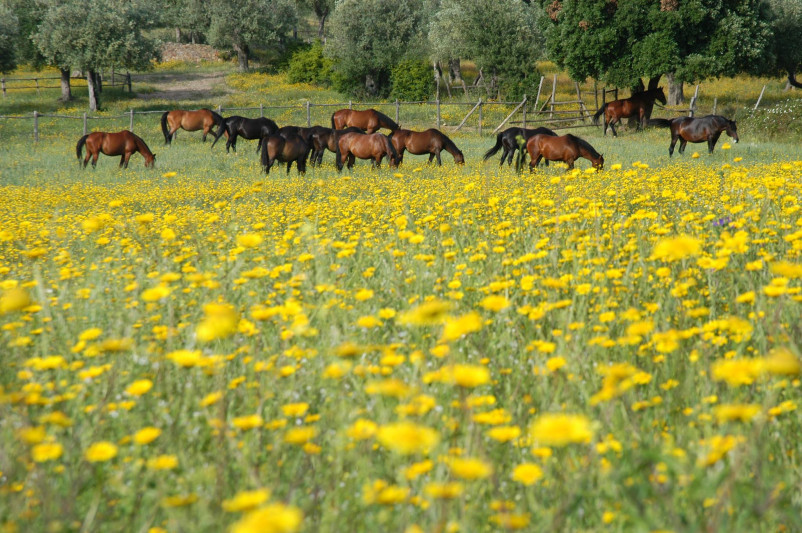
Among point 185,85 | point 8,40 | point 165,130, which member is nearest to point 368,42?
point 185,85

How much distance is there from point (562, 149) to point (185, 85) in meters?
45.4

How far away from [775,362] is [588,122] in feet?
114

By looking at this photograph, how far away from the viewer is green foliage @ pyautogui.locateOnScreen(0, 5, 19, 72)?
132 feet

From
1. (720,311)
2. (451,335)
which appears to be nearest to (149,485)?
(451,335)

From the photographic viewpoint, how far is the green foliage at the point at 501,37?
145 feet

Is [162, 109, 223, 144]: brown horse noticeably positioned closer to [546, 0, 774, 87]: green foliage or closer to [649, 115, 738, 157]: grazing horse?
[546, 0, 774, 87]: green foliage

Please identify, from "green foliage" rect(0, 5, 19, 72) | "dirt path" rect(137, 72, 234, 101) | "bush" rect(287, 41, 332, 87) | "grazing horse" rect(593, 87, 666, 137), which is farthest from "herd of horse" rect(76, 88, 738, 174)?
"bush" rect(287, 41, 332, 87)

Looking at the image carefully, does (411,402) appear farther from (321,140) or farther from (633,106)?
(633,106)

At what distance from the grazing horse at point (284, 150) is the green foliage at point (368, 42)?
34647 mm

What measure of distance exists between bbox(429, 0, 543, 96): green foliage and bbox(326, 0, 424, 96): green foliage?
4405 millimetres

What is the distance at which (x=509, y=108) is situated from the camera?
125 ft

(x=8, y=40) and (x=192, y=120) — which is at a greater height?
(x=8, y=40)

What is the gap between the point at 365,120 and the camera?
75.1 feet

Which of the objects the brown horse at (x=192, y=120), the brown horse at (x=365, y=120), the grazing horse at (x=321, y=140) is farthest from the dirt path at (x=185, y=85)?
the grazing horse at (x=321, y=140)
